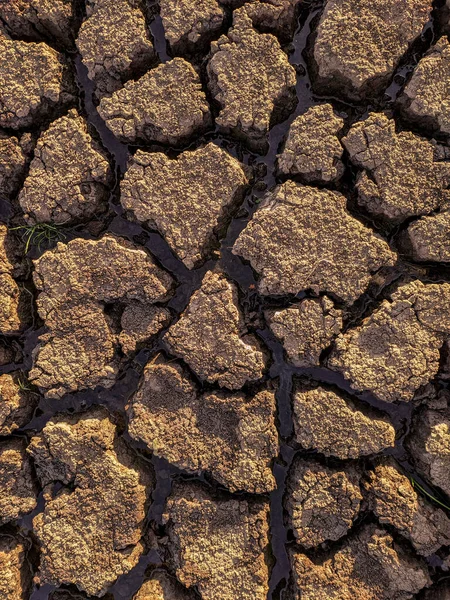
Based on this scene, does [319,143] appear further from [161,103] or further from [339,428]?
[339,428]

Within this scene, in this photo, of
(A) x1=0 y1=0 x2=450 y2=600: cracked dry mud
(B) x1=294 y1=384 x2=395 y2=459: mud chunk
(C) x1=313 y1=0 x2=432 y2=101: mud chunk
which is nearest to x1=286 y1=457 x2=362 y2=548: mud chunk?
(A) x1=0 y1=0 x2=450 y2=600: cracked dry mud

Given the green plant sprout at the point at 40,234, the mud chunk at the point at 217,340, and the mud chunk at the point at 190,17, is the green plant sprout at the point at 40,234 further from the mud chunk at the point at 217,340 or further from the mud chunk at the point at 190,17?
the mud chunk at the point at 190,17

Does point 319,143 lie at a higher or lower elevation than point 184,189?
higher

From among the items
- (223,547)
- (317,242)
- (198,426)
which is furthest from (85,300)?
(223,547)

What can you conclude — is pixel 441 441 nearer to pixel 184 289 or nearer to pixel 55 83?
pixel 184 289

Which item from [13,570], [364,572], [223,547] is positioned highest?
[364,572]

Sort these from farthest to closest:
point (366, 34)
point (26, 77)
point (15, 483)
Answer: point (15, 483) < point (26, 77) < point (366, 34)

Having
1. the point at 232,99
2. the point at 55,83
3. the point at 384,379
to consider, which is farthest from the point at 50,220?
the point at 384,379
